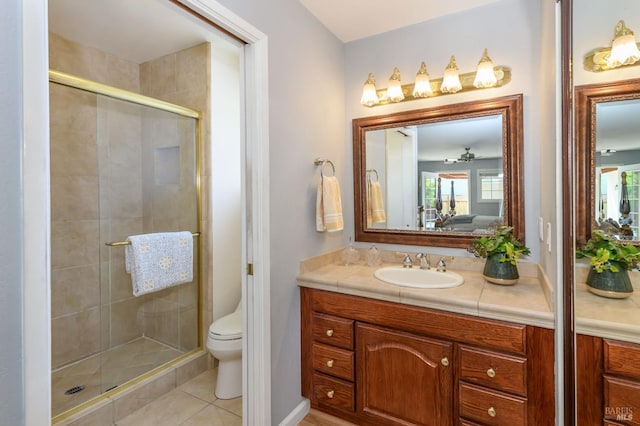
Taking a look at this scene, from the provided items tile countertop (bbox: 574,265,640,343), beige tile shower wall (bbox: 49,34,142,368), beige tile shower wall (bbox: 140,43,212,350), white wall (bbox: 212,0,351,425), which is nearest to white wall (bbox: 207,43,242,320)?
beige tile shower wall (bbox: 140,43,212,350)

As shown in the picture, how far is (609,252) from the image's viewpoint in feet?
3.07

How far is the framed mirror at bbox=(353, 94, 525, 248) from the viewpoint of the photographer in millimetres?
1807

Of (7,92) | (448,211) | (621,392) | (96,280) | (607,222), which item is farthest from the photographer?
(96,280)

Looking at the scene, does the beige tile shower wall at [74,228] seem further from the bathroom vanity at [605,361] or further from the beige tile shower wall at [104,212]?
the bathroom vanity at [605,361]

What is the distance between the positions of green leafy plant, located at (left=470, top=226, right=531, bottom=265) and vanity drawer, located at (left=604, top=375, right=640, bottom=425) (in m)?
0.61

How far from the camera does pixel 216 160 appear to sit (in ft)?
8.19

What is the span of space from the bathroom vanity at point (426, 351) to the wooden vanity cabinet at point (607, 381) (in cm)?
12

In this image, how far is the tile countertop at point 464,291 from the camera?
51.1 inches

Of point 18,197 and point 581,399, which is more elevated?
point 18,197

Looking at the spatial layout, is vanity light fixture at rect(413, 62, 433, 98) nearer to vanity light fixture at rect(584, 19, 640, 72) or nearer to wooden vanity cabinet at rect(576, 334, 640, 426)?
vanity light fixture at rect(584, 19, 640, 72)

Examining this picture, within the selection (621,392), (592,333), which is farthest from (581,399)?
(592,333)

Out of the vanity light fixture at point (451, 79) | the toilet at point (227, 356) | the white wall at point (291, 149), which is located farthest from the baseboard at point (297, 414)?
the vanity light fixture at point (451, 79)

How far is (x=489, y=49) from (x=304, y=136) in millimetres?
1239

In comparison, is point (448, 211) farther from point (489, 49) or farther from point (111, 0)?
point (111, 0)
